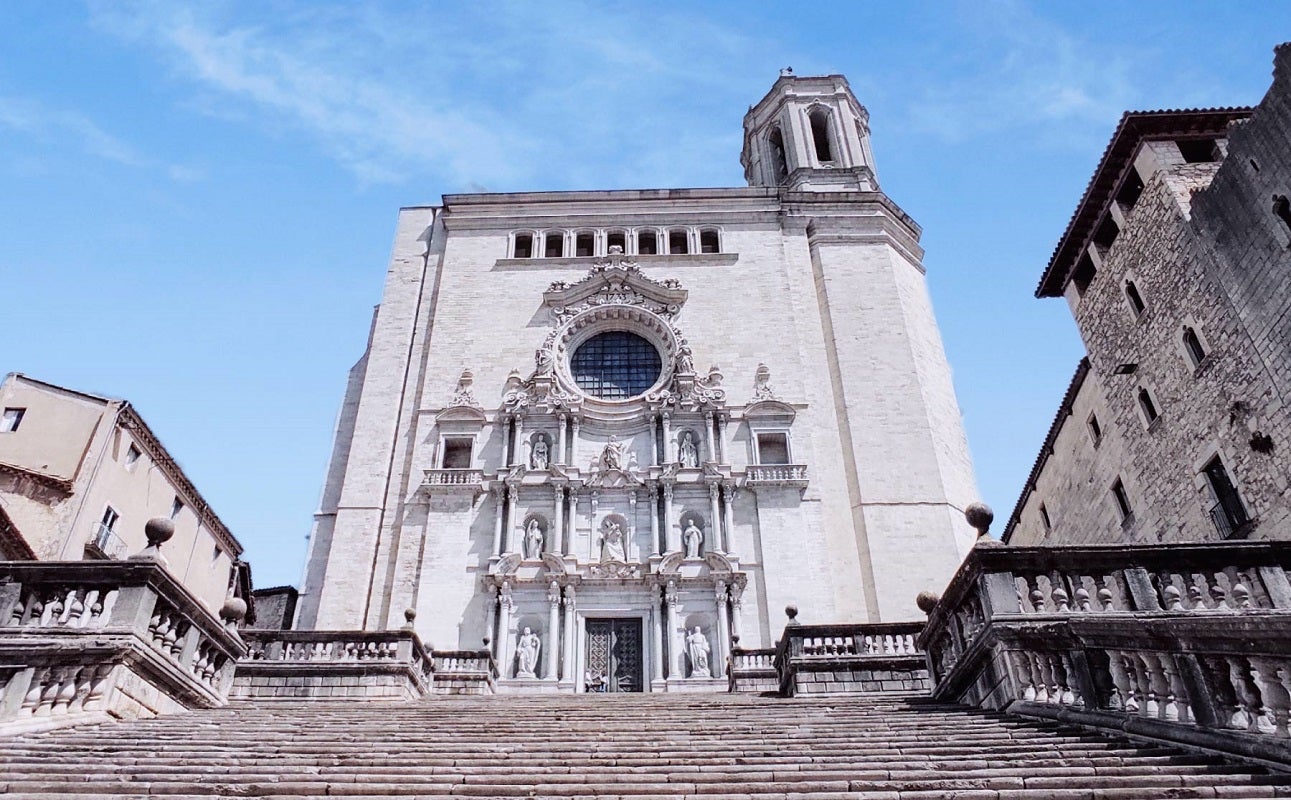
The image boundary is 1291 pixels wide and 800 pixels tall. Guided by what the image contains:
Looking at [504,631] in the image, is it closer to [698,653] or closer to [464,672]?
[464,672]

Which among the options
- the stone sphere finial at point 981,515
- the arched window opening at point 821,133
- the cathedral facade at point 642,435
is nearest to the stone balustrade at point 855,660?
the stone sphere finial at point 981,515

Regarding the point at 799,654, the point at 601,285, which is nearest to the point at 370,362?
the point at 601,285

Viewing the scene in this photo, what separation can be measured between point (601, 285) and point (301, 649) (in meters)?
15.8

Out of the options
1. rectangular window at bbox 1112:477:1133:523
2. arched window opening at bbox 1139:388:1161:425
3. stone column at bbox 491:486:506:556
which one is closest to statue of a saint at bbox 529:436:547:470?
stone column at bbox 491:486:506:556

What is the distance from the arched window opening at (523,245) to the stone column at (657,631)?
44.5ft

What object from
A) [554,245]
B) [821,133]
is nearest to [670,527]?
[554,245]

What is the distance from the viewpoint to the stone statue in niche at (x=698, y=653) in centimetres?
1994

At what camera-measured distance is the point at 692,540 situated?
2211 centimetres

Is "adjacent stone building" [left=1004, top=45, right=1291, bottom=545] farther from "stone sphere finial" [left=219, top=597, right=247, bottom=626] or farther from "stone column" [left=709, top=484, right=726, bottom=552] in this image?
"stone sphere finial" [left=219, top=597, right=247, bottom=626]

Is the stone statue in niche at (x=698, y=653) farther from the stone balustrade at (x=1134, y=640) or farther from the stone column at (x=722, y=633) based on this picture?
the stone balustrade at (x=1134, y=640)

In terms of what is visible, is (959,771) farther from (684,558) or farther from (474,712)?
(684,558)

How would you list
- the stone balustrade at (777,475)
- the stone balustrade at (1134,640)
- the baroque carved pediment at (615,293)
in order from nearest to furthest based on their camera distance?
the stone balustrade at (1134,640) < the stone balustrade at (777,475) < the baroque carved pediment at (615,293)

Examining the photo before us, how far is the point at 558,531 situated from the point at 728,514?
436cm

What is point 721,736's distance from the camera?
24.7ft
